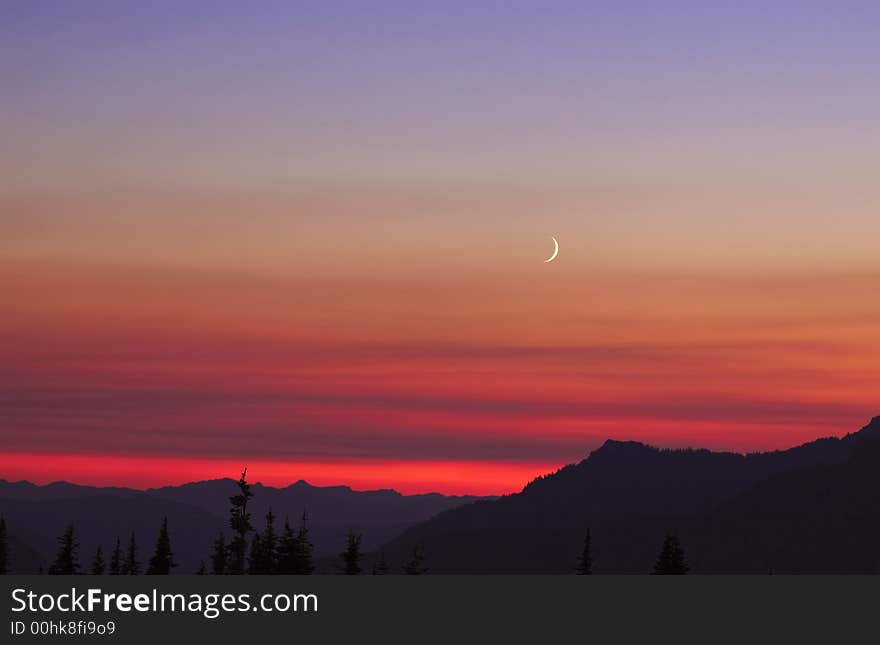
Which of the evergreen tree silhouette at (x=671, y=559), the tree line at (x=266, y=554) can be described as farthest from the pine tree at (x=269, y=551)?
the evergreen tree silhouette at (x=671, y=559)

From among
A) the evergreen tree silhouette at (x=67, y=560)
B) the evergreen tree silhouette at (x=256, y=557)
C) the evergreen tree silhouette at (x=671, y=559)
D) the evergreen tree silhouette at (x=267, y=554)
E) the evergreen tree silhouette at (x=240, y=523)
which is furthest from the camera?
the evergreen tree silhouette at (x=67, y=560)

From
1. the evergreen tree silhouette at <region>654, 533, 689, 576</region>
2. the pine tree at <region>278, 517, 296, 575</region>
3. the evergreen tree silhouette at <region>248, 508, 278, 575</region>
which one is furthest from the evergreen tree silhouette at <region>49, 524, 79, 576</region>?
the evergreen tree silhouette at <region>654, 533, 689, 576</region>

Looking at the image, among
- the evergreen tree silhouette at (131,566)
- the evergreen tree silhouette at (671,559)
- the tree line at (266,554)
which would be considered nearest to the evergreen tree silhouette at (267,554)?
the tree line at (266,554)

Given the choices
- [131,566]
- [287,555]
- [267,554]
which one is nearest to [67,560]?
[131,566]

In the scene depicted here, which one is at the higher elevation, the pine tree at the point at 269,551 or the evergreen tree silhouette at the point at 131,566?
the evergreen tree silhouette at the point at 131,566

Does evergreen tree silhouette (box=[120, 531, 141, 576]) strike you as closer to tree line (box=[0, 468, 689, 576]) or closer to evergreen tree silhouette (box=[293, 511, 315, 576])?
tree line (box=[0, 468, 689, 576])

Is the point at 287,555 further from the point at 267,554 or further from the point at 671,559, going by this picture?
the point at 671,559

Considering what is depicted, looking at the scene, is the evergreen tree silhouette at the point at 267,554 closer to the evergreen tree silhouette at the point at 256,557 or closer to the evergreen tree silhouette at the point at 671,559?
the evergreen tree silhouette at the point at 256,557

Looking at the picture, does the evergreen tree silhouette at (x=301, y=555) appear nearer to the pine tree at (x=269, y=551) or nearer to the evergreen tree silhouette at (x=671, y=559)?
the pine tree at (x=269, y=551)

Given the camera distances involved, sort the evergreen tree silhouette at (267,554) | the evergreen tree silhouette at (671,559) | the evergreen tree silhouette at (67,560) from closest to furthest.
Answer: the evergreen tree silhouette at (267,554), the evergreen tree silhouette at (671,559), the evergreen tree silhouette at (67,560)

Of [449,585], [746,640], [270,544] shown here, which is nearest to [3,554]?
[270,544]

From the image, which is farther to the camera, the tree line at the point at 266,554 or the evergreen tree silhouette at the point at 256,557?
the evergreen tree silhouette at the point at 256,557

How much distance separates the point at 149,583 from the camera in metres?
57.5

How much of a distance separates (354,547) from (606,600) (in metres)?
78.5
